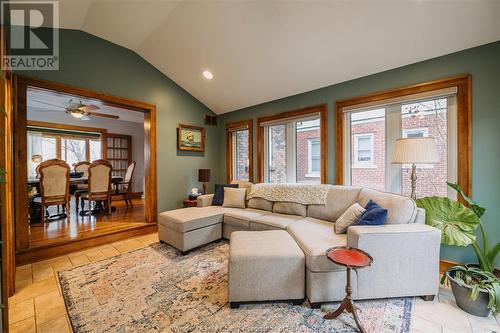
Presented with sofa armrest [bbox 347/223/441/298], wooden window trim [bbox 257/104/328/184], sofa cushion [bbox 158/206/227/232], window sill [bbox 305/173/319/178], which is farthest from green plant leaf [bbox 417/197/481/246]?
sofa cushion [bbox 158/206/227/232]

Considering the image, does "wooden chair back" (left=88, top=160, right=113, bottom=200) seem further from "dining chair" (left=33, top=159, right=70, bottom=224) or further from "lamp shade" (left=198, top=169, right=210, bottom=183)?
"lamp shade" (left=198, top=169, right=210, bottom=183)

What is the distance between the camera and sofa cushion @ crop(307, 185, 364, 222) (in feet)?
8.71

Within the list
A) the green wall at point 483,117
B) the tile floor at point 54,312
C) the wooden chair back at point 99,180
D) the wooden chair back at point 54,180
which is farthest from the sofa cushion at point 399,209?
the wooden chair back at point 54,180

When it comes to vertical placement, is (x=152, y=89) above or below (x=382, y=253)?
above

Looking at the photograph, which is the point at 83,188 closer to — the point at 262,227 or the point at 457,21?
the point at 262,227

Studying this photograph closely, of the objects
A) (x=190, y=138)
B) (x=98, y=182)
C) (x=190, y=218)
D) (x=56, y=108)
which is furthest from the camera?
(x=56, y=108)

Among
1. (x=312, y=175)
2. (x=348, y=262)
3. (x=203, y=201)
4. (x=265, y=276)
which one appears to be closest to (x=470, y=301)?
(x=348, y=262)

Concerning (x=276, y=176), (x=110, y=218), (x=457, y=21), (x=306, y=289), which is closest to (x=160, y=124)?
(x=110, y=218)

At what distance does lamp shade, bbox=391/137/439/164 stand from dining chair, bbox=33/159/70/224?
5.25 metres

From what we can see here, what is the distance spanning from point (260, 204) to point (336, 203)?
3.94 feet

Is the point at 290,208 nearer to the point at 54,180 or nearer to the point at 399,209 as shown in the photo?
the point at 399,209

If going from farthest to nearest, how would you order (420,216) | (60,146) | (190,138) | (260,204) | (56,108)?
→ 1. (60,146)
2. (56,108)
3. (190,138)
4. (260,204)
5. (420,216)

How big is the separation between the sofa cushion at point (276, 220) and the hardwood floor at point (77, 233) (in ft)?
6.70

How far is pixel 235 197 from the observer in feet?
11.7
